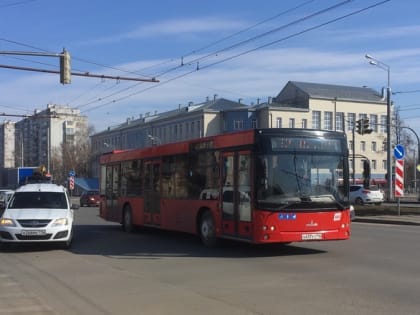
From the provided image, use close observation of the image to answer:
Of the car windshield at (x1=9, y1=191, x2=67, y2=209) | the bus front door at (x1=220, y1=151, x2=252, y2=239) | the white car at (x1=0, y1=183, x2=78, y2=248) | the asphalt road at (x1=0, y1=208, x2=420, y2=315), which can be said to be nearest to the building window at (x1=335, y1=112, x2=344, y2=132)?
the asphalt road at (x1=0, y1=208, x2=420, y2=315)

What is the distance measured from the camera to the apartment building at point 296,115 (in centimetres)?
9731

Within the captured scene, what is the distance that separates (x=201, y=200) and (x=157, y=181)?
10.3 ft

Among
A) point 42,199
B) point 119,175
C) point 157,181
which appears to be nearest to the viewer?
point 42,199

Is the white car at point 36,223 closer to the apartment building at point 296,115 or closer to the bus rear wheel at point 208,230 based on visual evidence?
the bus rear wheel at point 208,230

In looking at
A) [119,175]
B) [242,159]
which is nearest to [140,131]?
[119,175]

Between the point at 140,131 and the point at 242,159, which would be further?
the point at 140,131

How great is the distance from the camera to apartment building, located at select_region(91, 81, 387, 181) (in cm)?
9731

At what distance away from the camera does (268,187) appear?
13.3 metres

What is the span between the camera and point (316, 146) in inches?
549

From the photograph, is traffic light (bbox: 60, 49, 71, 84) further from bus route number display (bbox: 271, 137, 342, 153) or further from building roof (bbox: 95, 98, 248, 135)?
building roof (bbox: 95, 98, 248, 135)

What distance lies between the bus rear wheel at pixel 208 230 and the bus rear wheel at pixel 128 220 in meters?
5.38

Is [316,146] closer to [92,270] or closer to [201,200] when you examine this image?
[201,200]

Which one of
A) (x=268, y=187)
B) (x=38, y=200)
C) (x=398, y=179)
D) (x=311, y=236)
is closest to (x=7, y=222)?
(x=38, y=200)

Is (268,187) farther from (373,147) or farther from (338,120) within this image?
(373,147)
